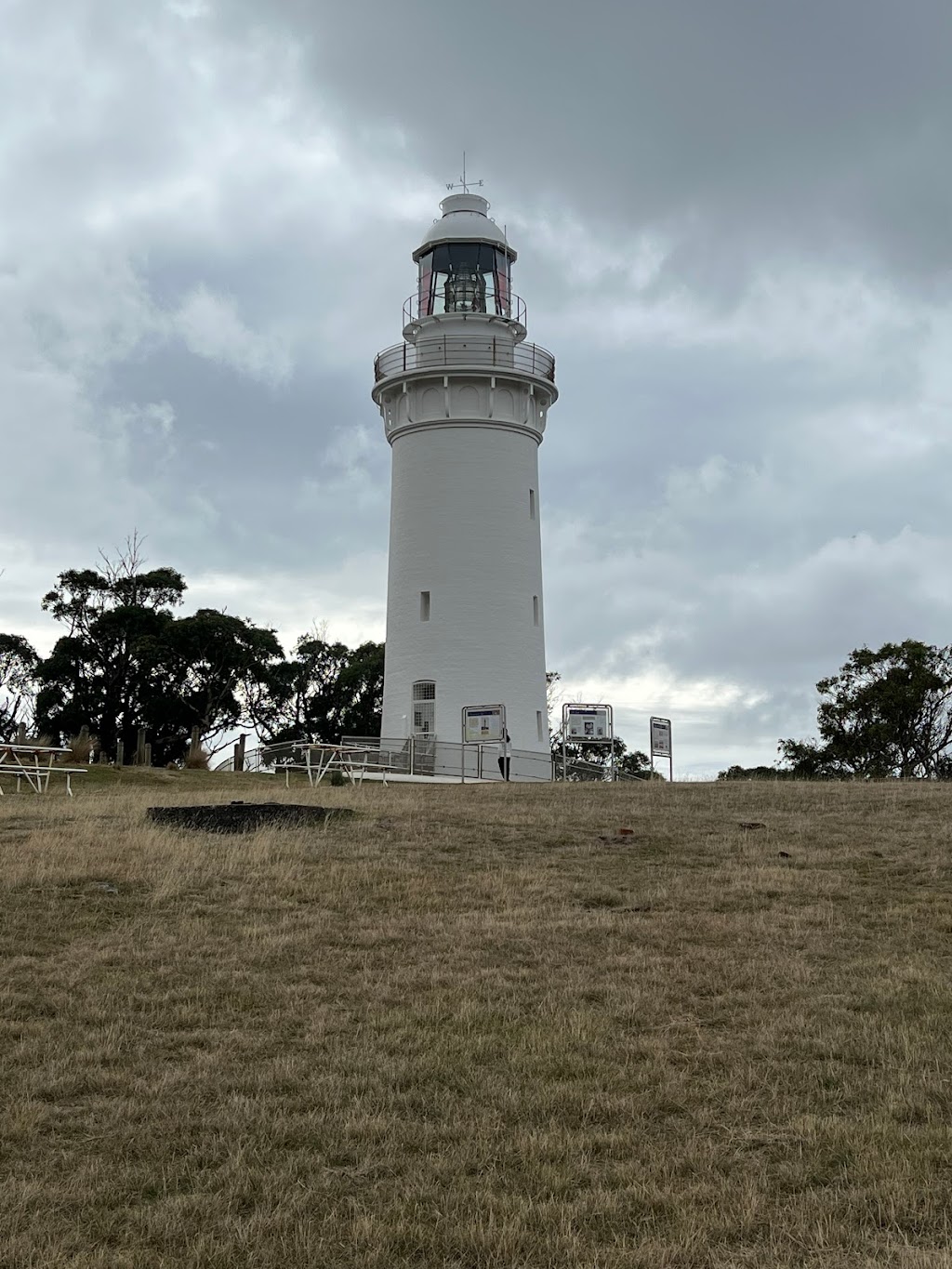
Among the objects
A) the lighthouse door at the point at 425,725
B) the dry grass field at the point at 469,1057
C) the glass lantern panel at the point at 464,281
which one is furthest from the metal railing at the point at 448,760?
the dry grass field at the point at 469,1057

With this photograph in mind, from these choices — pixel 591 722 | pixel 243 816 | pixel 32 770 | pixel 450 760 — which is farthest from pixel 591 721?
pixel 243 816

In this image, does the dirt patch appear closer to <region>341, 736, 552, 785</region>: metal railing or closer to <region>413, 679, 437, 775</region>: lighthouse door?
<region>341, 736, 552, 785</region>: metal railing

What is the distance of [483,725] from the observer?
33781 mm

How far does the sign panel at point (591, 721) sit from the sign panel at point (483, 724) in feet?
7.86

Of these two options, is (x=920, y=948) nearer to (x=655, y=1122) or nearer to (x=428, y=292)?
(x=655, y=1122)

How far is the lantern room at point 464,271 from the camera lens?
127ft

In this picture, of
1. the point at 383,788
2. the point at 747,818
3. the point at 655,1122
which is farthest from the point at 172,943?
the point at 383,788

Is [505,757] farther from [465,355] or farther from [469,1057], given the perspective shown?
[469,1057]

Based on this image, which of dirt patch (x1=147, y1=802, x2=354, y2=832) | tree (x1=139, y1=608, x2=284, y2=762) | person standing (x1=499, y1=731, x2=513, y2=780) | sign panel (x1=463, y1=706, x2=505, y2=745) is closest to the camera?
dirt patch (x1=147, y1=802, x2=354, y2=832)

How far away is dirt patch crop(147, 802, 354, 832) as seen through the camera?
18.7m

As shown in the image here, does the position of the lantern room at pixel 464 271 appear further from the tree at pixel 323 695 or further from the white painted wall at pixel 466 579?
the tree at pixel 323 695

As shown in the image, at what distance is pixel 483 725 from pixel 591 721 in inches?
130

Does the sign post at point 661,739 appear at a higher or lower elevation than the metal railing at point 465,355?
lower

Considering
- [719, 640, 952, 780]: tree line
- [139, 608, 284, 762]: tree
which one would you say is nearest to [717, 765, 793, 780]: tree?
[719, 640, 952, 780]: tree line
